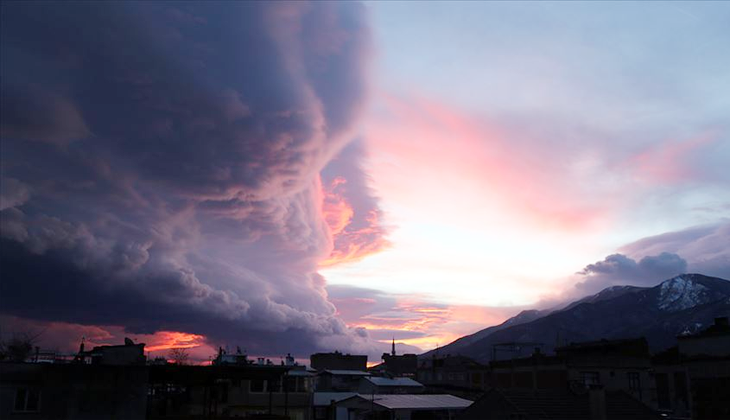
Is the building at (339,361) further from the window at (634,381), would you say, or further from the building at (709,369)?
the building at (709,369)

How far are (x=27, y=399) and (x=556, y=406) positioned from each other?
3167 cm

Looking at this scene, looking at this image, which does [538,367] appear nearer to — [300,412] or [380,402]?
[380,402]

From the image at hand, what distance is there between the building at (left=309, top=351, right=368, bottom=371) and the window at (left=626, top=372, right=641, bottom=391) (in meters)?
60.4

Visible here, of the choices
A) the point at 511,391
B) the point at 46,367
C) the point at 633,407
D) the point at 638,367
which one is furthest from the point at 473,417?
the point at 638,367

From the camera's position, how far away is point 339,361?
377 ft

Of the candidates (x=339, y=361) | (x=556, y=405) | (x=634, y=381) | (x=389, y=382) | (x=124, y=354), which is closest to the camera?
(x=556, y=405)

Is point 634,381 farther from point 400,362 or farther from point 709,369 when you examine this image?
point 400,362

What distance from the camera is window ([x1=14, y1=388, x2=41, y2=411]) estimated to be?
32884mm

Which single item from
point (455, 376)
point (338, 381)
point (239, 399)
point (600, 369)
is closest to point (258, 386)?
point (239, 399)

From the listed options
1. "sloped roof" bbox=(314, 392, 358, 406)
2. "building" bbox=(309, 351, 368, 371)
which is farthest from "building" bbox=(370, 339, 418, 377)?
"sloped roof" bbox=(314, 392, 358, 406)

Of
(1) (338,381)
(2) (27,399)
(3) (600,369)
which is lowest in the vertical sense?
(1) (338,381)

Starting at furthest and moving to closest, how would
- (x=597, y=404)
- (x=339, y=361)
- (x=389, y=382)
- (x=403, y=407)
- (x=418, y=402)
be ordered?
(x=339, y=361) → (x=389, y=382) → (x=418, y=402) → (x=403, y=407) → (x=597, y=404)

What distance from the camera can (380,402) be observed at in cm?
5428

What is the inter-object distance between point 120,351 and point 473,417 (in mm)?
26918
